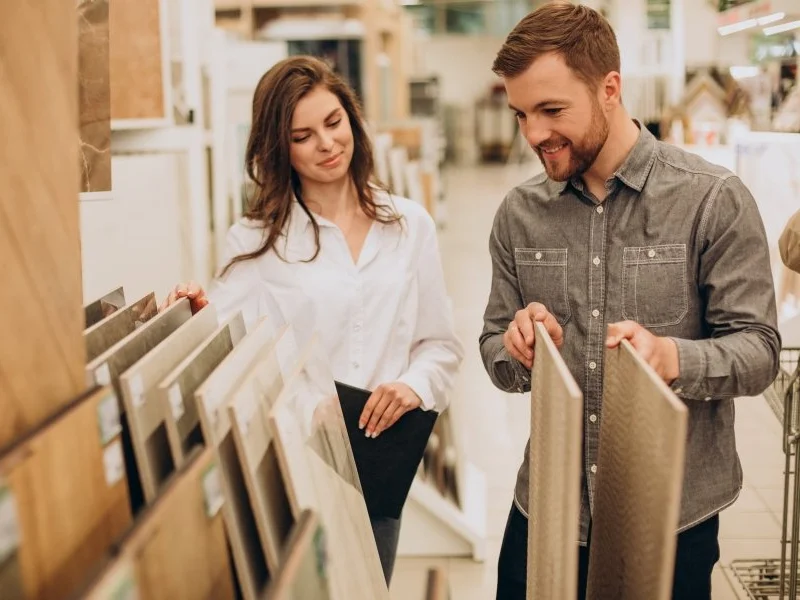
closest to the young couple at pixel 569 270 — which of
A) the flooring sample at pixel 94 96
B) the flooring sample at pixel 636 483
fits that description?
the flooring sample at pixel 636 483

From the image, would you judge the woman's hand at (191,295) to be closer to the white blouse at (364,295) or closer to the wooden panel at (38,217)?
the white blouse at (364,295)

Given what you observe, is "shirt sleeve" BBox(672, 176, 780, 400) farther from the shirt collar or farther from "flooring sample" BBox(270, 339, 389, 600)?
"flooring sample" BBox(270, 339, 389, 600)

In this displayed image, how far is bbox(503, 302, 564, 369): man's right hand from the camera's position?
1.52 metres

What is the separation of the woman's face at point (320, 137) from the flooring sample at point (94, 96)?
54 cm

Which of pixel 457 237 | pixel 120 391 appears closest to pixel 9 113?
pixel 120 391

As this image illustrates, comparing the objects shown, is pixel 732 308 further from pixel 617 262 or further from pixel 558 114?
pixel 558 114

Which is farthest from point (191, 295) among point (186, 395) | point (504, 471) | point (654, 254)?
point (504, 471)

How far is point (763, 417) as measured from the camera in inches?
199

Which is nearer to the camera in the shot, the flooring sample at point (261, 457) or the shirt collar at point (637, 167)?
the flooring sample at point (261, 457)

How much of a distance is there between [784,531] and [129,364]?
2164 millimetres

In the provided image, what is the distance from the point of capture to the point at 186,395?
3.67 feet

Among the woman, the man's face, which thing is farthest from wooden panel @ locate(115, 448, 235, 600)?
the woman

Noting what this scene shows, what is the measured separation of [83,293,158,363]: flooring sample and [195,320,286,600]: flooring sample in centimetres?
21

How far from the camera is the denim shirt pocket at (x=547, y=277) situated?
1825mm
